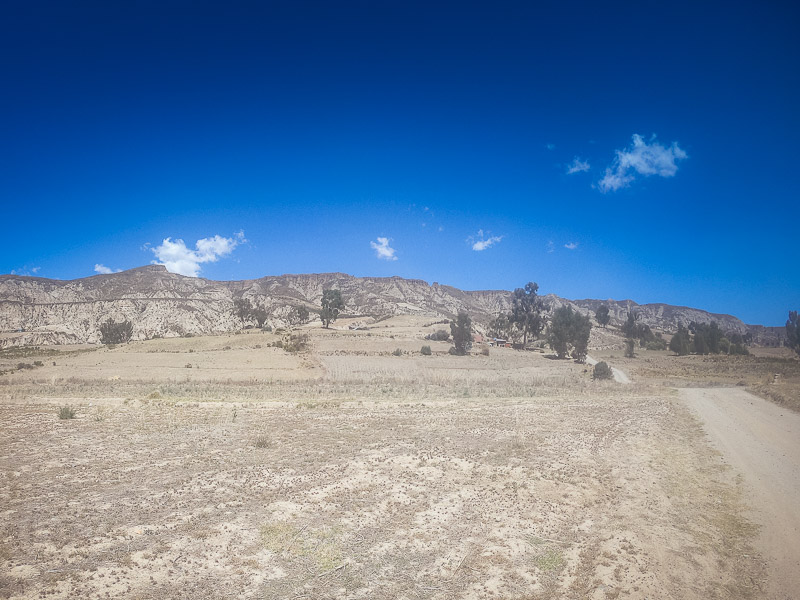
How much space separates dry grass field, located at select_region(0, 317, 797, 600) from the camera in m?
6.48

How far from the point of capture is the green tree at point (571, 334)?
2336 inches

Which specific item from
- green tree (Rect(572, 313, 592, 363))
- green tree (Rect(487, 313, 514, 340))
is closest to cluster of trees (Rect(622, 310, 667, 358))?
green tree (Rect(487, 313, 514, 340))

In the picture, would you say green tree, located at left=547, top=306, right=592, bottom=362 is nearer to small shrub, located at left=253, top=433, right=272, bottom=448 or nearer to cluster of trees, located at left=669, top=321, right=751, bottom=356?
cluster of trees, located at left=669, top=321, right=751, bottom=356

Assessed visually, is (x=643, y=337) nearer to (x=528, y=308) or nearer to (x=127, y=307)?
(x=528, y=308)

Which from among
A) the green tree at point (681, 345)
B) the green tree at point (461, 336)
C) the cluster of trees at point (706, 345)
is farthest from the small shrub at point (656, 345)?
the green tree at point (461, 336)

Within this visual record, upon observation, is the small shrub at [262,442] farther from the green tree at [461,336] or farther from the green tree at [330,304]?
the green tree at [330,304]

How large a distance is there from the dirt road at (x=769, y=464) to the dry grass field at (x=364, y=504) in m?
0.36

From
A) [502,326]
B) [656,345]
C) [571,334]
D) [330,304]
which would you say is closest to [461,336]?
[571,334]

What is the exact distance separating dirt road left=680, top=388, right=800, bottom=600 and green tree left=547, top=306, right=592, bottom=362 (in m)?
35.2

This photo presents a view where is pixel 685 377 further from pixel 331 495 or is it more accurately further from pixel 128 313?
pixel 128 313

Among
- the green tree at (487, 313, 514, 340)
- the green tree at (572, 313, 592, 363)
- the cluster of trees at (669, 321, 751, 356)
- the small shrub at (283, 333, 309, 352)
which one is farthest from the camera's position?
the green tree at (487, 313, 514, 340)

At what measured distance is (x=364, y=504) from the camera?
9.18 metres

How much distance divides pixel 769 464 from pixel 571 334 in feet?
170

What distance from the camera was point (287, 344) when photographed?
2319 inches
